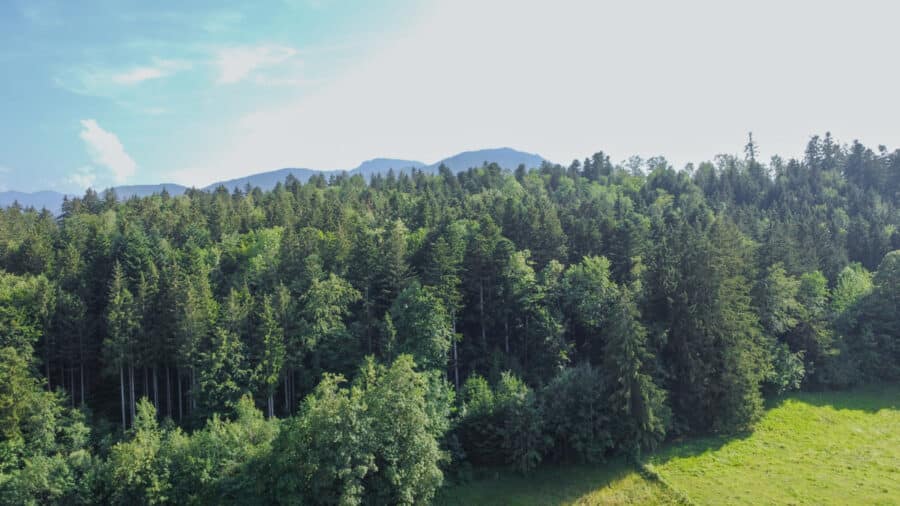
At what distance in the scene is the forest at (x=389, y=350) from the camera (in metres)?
34.0

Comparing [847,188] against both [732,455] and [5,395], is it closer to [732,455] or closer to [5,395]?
[732,455]

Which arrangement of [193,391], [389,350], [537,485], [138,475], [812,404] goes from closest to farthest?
1. [138,475]
2. [537,485]
3. [193,391]
4. [389,350]
5. [812,404]

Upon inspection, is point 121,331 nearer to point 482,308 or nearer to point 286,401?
point 286,401

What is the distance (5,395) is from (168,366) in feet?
39.3

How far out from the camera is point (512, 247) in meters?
55.0

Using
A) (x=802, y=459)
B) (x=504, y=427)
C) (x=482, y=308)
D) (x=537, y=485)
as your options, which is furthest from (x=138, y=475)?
(x=802, y=459)

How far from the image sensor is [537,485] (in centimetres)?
4025

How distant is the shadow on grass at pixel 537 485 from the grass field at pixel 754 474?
3.1 inches

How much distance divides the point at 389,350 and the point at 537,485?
670 inches

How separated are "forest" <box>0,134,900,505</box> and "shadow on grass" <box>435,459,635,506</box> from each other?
3.24 ft

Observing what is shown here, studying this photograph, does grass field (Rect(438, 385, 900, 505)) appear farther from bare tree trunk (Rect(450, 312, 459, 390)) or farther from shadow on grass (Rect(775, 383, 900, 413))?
bare tree trunk (Rect(450, 312, 459, 390))

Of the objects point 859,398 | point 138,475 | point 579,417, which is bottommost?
point 859,398

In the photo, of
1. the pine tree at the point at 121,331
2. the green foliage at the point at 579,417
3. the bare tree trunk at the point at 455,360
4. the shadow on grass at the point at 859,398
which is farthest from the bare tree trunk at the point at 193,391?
the shadow on grass at the point at 859,398

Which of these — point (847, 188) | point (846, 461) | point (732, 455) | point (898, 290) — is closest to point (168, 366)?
point (732, 455)
